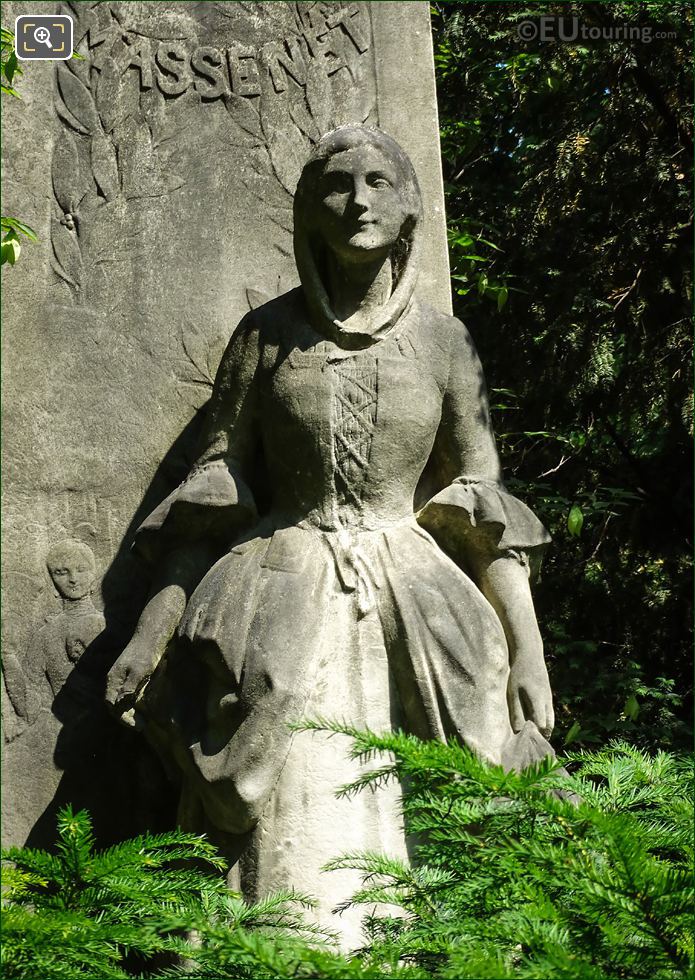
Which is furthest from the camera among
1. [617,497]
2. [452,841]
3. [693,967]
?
[617,497]

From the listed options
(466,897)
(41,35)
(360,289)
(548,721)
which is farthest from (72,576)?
(466,897)

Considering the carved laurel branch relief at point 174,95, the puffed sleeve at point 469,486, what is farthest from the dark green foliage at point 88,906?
the carved laurel branch relief at point 174,95

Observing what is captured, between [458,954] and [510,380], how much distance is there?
19.3 ft

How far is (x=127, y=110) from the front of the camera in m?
5.32

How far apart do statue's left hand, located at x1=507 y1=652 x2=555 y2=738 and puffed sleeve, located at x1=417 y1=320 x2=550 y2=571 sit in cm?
35

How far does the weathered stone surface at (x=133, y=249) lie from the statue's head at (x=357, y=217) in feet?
2.00

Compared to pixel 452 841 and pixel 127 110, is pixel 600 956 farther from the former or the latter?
pixel 127 110

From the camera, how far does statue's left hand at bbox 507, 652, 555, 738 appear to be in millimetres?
4211

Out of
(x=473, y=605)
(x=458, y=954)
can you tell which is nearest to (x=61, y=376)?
(x=473, y=605)

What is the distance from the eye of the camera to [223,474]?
4.46 m

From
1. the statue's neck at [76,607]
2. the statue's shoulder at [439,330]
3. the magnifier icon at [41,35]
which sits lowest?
the statue's neck at [76,607]

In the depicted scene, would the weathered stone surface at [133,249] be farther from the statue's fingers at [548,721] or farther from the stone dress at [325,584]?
the statue's fingers at [548,721]

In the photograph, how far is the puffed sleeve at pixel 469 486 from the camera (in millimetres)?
4367

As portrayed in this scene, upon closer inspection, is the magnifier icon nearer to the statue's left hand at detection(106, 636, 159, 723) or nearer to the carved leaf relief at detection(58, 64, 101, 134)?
the carved leaf relief at detection(58, 64, 101, 134)
